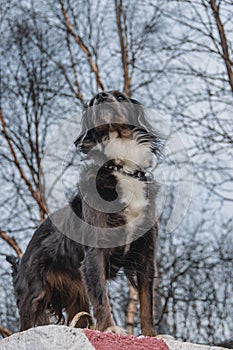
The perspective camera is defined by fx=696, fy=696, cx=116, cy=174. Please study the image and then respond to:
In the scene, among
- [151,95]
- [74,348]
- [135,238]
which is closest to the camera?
[74,348]

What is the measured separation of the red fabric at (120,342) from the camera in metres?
3.14

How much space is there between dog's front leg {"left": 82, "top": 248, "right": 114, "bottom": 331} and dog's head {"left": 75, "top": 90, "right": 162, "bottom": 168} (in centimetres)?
64

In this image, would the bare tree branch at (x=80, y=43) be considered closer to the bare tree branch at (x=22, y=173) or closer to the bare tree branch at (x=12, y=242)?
the bare tree branch at (x=22, y=173)

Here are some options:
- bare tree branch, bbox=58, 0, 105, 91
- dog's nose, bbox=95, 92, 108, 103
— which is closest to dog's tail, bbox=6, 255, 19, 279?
dog's nose, bbox=95, 92, 108, 103

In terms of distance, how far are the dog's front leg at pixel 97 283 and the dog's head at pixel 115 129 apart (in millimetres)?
637

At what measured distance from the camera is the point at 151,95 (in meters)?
9.87

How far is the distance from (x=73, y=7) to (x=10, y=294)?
4327 millimetres

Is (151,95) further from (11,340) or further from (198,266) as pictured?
(11,340)

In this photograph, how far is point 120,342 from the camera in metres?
3.20

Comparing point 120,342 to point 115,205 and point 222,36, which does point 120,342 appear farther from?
point 222,36

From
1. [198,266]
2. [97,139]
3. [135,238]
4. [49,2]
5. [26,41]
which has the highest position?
[49,2]

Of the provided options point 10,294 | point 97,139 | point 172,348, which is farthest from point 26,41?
point 172,348

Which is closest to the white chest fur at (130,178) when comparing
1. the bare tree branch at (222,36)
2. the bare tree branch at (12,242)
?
the bare tree branch at (222,36)

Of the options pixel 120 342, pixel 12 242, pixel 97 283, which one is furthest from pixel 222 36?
pixel 120 342
